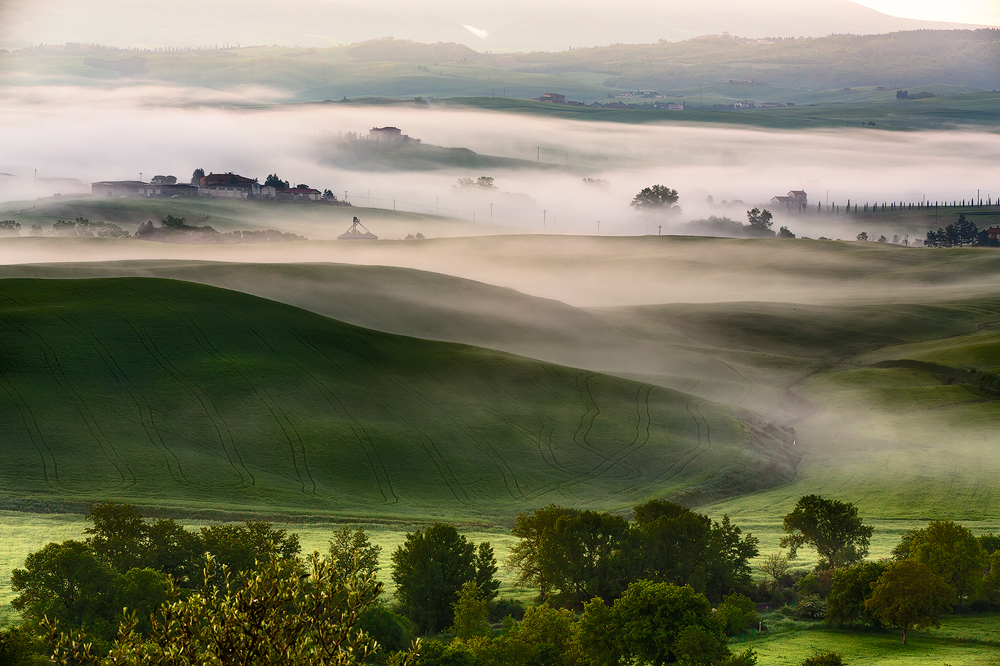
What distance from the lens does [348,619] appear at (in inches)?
613

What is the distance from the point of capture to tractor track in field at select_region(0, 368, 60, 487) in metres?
65.6

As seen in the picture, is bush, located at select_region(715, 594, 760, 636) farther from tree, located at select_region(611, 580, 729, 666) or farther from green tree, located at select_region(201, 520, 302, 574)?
green tree, located at select_region(201, 520, 302, 574)

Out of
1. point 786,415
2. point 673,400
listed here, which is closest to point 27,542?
point 673,400

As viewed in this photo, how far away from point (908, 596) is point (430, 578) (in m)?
22.0

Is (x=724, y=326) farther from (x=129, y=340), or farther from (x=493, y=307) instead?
(x=129, y=340)

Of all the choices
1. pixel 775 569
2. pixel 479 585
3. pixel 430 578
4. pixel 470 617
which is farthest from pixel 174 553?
pixel 775 569

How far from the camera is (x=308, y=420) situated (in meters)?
80.2

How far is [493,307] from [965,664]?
96.1 metres

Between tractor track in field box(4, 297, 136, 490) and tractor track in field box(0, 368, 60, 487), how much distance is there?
3106 mm

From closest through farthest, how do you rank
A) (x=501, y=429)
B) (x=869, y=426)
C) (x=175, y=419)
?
(x=175, y=419)
(x=501, y=429)
(x=869, y=426)

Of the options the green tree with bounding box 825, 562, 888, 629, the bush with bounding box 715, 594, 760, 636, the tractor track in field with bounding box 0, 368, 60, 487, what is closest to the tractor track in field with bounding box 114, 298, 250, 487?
the tractor track in field with bounding box 0, 368, 60, 487

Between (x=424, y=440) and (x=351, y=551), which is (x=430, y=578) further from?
(x=424, y=440)

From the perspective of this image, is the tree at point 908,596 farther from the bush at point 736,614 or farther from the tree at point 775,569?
the tree at point 775,569

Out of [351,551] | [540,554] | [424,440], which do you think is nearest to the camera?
[351,551]
